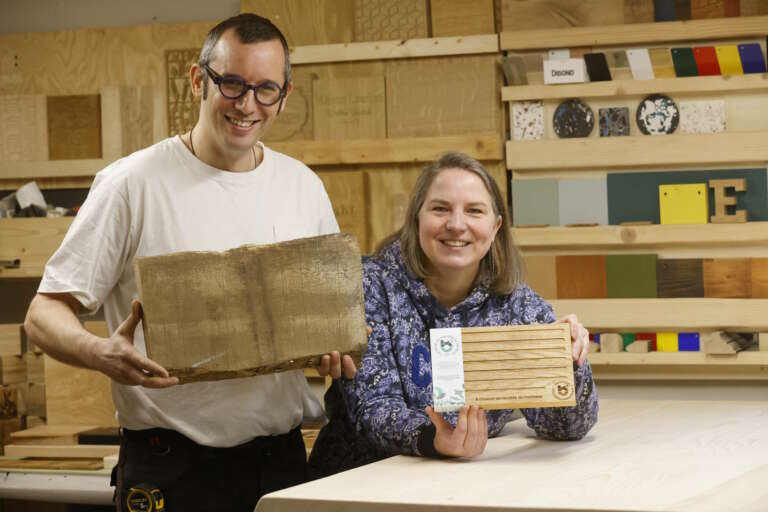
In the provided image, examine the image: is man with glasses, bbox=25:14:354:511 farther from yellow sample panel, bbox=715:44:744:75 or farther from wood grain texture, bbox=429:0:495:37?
yellow sample panel, bbox=715:44:744:75

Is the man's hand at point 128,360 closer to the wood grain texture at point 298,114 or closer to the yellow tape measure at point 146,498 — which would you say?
the yellow tape measure at point 146,498

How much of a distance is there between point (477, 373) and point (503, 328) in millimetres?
117

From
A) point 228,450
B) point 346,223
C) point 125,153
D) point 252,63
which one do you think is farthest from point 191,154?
point 125,153

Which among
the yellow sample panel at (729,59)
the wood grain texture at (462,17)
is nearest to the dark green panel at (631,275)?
the yellow sample panel at (729,59)

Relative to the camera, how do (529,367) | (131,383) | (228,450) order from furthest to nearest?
(228,450) < (529,367) < (131,383)

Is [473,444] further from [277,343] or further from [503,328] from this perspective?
[277,343]

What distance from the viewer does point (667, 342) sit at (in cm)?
355

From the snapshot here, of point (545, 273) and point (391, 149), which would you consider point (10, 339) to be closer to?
point (391, 149)

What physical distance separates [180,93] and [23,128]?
0.71m

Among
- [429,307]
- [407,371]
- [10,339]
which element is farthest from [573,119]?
[10,339]

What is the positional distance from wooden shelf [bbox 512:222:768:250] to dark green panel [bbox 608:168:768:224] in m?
0.05

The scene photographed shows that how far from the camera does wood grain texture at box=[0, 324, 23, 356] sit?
3863 mm

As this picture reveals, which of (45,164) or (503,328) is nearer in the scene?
(503,328)

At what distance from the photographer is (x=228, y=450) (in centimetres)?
216
